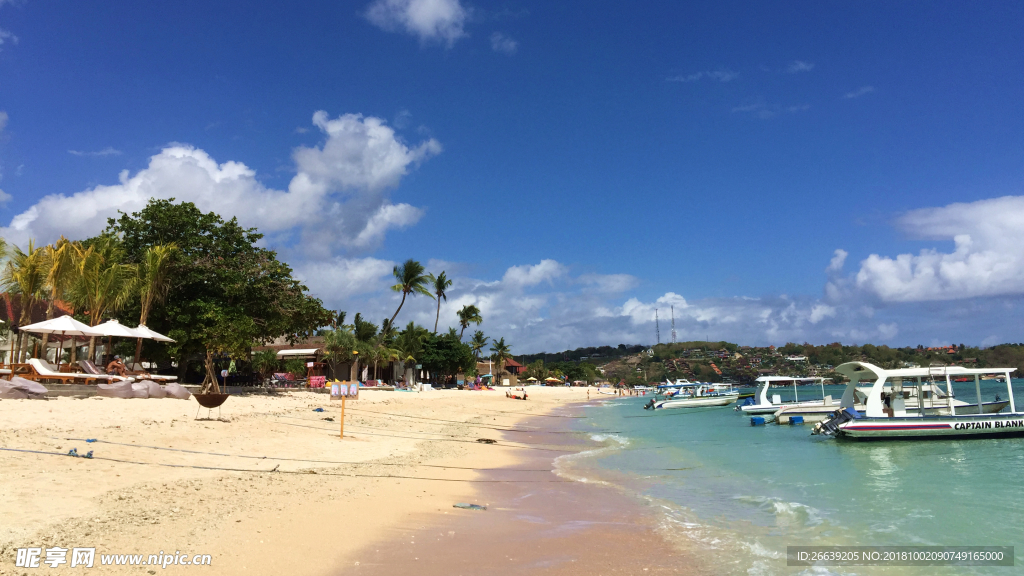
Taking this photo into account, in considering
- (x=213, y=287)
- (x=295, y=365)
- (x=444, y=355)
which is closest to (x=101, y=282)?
(x=213, y=287)

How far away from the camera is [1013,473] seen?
14.0 meters

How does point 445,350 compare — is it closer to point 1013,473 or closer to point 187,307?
point 187,307

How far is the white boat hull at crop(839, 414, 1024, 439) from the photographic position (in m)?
19.3

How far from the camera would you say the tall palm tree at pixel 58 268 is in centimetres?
2023

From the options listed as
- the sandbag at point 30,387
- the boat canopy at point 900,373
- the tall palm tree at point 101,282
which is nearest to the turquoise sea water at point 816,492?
the boat canopy at point 900,373

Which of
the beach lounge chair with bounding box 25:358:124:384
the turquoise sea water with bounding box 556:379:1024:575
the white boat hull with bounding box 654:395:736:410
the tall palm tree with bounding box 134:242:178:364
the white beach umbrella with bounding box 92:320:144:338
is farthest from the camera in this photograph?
the white boat hull with bounding box 654:395:736:410

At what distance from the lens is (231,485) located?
26.7ft

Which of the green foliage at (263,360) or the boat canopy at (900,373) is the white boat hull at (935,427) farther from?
the green foliage at (263,360)

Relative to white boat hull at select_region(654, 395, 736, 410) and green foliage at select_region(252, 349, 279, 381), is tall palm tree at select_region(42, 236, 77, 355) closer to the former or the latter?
green foliage at select_region(252, 349, 279, 381)

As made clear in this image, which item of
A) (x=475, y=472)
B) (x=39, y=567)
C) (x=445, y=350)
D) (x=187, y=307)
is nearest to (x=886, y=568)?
(x=475, y=472)

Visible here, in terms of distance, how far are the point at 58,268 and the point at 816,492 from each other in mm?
24237

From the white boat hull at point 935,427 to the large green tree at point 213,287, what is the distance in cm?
2187

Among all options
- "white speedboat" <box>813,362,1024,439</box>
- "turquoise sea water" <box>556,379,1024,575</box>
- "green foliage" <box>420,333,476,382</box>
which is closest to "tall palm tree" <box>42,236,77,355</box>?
"turquoise sea water" <box>556,379,1024,575</box>

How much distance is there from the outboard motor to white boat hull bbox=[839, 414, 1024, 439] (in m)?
0.42
